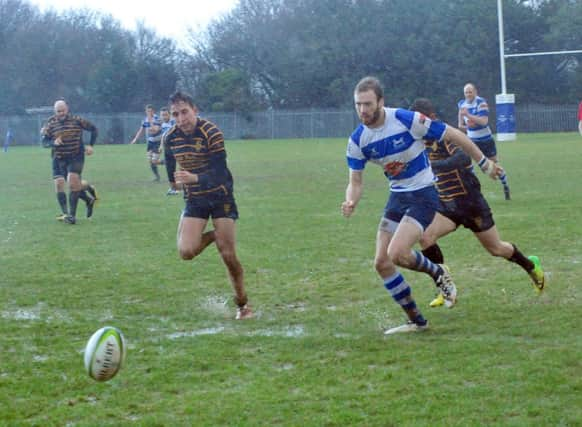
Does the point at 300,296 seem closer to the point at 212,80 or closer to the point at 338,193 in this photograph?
the point at 338,193

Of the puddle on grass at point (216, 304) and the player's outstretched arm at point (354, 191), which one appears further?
the puddle on grass at point (216, 304)

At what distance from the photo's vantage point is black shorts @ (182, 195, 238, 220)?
7.12m

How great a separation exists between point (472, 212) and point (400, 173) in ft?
3.71

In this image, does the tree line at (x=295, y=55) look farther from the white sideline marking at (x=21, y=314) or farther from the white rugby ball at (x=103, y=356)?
the white rugby ball at (x=103, y=356)

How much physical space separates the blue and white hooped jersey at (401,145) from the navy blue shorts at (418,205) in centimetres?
4

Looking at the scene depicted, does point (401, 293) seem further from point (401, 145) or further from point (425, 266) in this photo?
point (401, 145)

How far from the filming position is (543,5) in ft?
182

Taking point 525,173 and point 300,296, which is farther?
point 525,173

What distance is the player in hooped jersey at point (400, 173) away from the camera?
629 cm

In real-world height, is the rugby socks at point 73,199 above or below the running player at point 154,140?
below

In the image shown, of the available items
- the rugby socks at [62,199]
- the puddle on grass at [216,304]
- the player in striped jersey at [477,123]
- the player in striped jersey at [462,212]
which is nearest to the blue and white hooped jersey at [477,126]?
the player in striped jersey at [477,123]

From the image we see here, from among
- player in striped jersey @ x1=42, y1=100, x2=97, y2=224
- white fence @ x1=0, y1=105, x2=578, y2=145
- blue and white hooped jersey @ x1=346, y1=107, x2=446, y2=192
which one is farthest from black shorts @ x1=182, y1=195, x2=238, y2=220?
white fence @ x1=0, y1=105, x2=578, y2=145

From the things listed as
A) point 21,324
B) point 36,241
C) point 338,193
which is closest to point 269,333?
point 21,324

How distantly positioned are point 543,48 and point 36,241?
47.4 meters
